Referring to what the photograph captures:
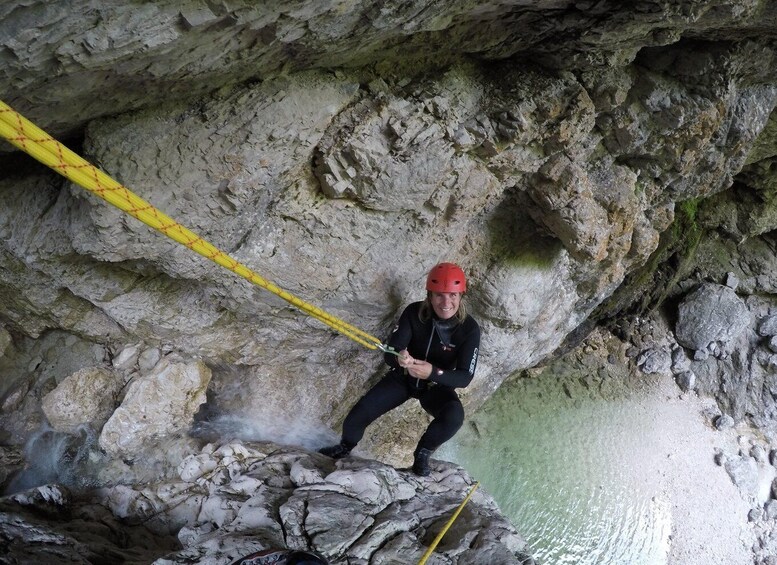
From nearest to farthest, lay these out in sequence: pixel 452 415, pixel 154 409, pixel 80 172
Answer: pixel 80 172
pixel 452 415
pixel 154 409

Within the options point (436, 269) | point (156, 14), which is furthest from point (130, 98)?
point (436, 269)

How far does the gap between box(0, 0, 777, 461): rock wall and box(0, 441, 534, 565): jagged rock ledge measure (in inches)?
44.3

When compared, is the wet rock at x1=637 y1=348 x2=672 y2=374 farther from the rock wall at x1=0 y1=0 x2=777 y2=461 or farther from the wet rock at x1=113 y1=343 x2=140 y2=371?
the wet rock at x1=113 y1=343 x2=140 y2=371

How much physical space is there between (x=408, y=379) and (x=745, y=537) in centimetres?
747

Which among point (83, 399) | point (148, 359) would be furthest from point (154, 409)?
point (83, 399)

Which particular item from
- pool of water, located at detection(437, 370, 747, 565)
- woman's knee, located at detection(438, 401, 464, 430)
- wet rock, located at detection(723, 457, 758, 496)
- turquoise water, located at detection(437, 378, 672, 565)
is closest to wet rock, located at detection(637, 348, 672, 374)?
pool of water, located at detection(437, 370, 747, 565)

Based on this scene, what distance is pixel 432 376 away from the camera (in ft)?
14.8

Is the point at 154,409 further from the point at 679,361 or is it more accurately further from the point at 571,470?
the point at 679,361

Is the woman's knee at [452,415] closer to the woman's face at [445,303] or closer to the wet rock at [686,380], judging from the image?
the woman's face at [445,303]

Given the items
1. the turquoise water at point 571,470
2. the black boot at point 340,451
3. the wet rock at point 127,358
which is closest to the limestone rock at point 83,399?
the wet rock at point 127,358

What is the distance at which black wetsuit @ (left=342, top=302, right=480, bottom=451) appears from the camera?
15.2 feet

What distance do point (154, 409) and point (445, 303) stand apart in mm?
3114

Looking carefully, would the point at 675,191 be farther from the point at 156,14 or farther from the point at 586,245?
the point at 156,14

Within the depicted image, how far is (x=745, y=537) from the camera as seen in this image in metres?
8.45
